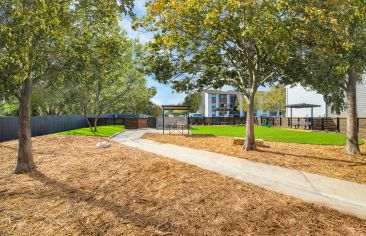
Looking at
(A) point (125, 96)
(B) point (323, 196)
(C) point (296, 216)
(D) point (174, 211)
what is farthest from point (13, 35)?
(A) point (125, 96)

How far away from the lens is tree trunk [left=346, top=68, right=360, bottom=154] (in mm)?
11367

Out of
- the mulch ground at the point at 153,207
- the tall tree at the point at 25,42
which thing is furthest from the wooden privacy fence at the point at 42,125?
the mulch ground at the point at 153,207

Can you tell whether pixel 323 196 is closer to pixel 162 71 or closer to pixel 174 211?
pixel 174 211

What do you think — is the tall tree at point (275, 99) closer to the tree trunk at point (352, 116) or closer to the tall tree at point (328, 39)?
the tree trunk at point (352, 116)

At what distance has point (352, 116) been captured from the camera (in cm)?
1158

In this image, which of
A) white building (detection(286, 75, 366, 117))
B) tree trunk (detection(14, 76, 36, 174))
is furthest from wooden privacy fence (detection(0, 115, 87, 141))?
white building (detection(286, 75, 366, 117))

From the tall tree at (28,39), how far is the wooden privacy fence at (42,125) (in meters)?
12.3

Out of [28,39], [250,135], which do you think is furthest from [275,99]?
[28,39]

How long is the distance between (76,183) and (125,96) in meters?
21.1

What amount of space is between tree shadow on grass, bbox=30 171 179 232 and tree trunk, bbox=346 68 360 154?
414 inches

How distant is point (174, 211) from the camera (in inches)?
188

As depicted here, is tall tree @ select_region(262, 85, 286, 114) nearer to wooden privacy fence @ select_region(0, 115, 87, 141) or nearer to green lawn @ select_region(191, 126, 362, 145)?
green lawn @ select_region(191, 126, 362, 145)

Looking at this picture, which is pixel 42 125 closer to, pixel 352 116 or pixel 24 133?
pixel 24 133

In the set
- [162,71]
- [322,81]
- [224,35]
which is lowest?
[322,81]
